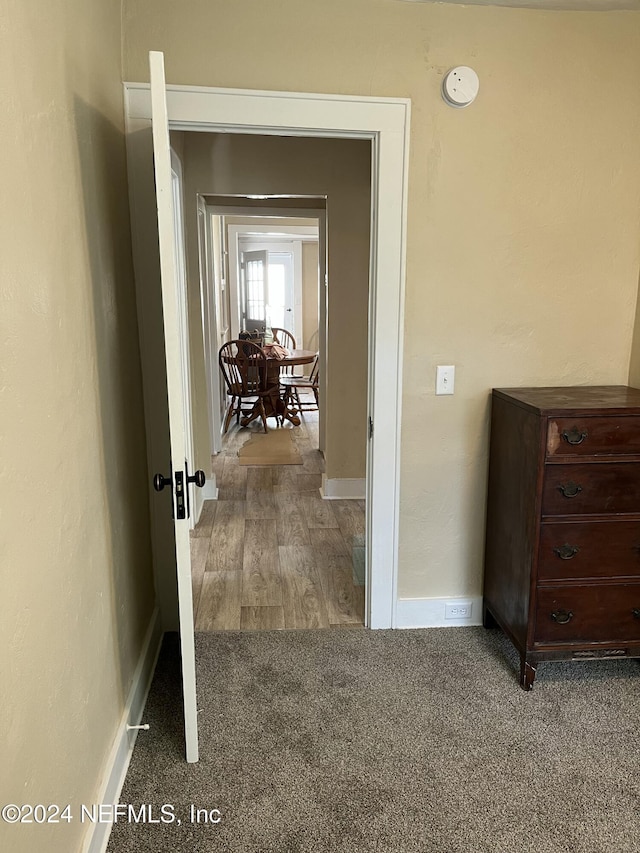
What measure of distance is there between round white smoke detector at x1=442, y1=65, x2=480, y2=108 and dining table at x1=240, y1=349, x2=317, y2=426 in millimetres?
4073

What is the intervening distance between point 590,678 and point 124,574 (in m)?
1.77

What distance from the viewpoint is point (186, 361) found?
141 inches

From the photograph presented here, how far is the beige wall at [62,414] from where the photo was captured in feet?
3.44

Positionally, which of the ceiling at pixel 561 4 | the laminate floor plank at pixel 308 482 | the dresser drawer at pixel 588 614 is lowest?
the laminate floor plank at pixel 308 482

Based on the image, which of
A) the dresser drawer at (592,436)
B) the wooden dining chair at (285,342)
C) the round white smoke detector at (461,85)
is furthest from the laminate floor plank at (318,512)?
the wooden dining chair at (285,342)

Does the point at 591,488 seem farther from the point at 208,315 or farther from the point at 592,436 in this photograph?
the point at 208,315

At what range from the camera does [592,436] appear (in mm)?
2051

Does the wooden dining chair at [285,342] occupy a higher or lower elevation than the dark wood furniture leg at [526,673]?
higher

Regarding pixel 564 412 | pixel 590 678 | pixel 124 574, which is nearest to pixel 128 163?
pixel 124 574

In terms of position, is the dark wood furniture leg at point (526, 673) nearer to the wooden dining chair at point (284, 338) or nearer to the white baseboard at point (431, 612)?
the white baseboard at point (431, 612)

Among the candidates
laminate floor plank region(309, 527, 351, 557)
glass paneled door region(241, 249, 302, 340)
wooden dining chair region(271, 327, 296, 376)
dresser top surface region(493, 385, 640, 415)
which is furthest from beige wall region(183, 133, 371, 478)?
glass paneled door region(241, 249, 302, 340)

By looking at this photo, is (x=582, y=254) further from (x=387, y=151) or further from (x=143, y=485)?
Answer: (x=143, y=485)

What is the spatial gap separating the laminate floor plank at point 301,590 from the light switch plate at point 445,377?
3.80 ft

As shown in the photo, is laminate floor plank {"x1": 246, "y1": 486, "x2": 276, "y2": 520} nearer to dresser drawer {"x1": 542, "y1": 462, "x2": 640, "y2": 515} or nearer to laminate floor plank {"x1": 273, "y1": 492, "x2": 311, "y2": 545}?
laminate floor plank {"x1": 273, "y1": 492, "x2": 311, "y2": 545}
